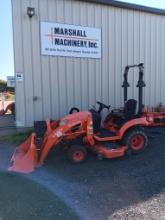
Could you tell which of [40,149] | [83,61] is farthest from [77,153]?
[83,61]

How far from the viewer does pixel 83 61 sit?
29.6 feet

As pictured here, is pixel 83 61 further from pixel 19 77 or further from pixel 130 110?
pixel 130 110

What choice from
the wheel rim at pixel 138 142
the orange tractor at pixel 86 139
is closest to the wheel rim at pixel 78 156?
the orange tractor at pixel 86 139

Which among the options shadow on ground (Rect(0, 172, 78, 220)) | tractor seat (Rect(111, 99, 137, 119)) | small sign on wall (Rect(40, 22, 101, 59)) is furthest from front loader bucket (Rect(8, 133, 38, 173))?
small sign on wall (Rect(40, 22, 101, 59))

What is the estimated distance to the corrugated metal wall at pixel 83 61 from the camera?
8.18 m

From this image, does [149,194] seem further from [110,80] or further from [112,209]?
[110,80]

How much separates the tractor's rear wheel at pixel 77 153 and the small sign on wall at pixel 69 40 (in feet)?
11.2

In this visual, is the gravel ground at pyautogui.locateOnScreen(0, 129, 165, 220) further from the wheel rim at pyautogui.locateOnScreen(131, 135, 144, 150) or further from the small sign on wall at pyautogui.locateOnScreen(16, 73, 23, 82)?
the small sign on wall at pyautogui.locateOnScreen(16, 73, 23, 82)

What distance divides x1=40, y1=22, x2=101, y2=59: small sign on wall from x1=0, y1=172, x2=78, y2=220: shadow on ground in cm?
452

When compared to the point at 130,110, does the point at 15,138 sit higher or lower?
lower

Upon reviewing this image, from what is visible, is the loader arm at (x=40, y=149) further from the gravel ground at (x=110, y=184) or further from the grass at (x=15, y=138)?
the grass at (x=15, y=138)

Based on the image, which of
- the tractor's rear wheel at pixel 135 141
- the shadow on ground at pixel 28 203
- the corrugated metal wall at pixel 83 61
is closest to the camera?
the shadow on ground at pixel 28 203

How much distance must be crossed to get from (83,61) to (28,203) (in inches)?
221

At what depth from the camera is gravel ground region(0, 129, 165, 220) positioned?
3998mm
